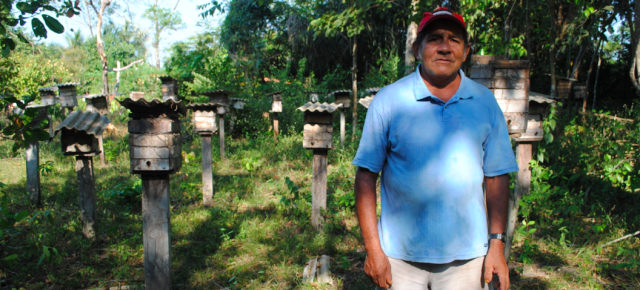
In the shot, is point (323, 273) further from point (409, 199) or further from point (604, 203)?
point (604, 203)

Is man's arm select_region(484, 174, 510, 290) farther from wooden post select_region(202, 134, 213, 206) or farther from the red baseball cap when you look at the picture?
wooden post select_region(202, 134, 213, 206)

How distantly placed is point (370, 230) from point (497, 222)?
25.1 inches

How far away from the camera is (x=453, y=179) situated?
1.83m

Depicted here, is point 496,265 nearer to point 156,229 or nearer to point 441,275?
point 441,275

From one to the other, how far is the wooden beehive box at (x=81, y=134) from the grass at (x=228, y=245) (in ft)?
3.37

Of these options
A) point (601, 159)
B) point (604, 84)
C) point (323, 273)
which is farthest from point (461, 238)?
point (604, 84)

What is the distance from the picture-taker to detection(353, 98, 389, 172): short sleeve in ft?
6.26

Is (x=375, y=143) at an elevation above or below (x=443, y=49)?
below

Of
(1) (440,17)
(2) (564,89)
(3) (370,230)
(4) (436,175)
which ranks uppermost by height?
(2) (564,89)

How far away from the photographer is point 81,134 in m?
4.81

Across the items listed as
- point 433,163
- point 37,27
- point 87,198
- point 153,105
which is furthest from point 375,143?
point 87,198

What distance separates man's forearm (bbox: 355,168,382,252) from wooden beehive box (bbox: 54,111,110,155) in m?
3.97

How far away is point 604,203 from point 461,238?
546 cm

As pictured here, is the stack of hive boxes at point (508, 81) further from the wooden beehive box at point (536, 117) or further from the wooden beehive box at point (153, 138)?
the wooden beehive box at point (153, 138)
